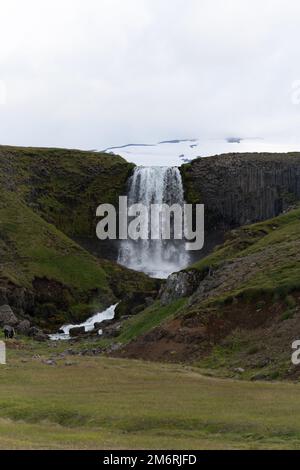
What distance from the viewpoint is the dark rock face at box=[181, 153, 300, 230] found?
13612 cm

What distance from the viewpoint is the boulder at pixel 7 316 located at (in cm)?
8244

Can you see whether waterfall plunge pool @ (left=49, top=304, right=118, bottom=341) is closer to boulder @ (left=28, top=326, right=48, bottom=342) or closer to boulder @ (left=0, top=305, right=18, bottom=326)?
boulder @ (left=28, top=326, right=48, bottom=342)

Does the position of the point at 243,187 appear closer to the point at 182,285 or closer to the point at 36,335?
the point at 36,335

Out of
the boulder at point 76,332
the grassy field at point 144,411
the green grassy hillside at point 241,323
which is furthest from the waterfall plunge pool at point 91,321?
the grassy field at point 144,411

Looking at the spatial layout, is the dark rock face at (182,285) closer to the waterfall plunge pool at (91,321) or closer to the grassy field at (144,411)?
the waterfall plunge pool at (91,321)

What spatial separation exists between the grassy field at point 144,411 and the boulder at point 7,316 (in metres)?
40.1

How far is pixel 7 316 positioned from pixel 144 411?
5774cm

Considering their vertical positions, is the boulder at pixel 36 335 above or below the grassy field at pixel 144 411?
below

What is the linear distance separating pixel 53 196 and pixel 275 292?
95.5 metres

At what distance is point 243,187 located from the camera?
138875 mm

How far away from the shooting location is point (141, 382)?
38.1m
